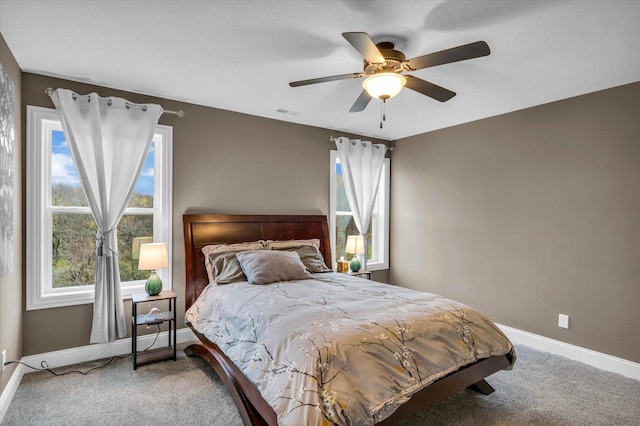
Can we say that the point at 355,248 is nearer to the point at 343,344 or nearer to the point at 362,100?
the point at 362,100

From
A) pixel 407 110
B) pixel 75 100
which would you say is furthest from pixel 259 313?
pixel 407 110

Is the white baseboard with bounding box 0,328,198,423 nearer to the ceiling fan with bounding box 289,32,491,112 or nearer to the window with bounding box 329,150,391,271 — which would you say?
the window with bounding box 329,150,391,271

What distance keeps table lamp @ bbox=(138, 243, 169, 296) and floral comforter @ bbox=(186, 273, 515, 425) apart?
2.13 feet

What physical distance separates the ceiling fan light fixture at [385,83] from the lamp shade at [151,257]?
90.0 inches

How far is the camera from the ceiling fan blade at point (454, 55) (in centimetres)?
187

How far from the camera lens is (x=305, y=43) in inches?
94.2

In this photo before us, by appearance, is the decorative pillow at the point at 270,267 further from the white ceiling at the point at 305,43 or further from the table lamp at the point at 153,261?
the white ceiling at the point at 305,43

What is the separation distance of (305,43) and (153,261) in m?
2.23

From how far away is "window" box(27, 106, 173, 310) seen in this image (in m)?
2.94

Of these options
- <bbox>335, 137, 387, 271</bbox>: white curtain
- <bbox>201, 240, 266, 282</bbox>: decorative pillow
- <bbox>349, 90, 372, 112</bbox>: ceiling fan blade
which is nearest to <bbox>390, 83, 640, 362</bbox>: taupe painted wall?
<bbox>335, 137, 387, 271</bbox>: white curtain

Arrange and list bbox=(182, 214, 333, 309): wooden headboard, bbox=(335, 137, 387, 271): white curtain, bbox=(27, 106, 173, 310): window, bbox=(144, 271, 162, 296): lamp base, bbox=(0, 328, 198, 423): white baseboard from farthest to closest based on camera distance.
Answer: bbox=(335, 137, 387, 271): white curtain < bbox=(182, 214, 333, 309): wooden headboard < bbox=(144, 271, 162, 296): lamp base < bbox=(27, 106, 173, 310): window < bbox=(0, 328, 198, 423): white baseboard

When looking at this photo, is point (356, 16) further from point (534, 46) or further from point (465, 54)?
point (534, 46)

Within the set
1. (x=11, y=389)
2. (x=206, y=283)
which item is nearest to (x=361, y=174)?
(x=206, y=283)

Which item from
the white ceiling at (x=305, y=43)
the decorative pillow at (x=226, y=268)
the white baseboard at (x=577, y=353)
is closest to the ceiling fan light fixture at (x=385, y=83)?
the white ceiling at (x=305, y=43)
